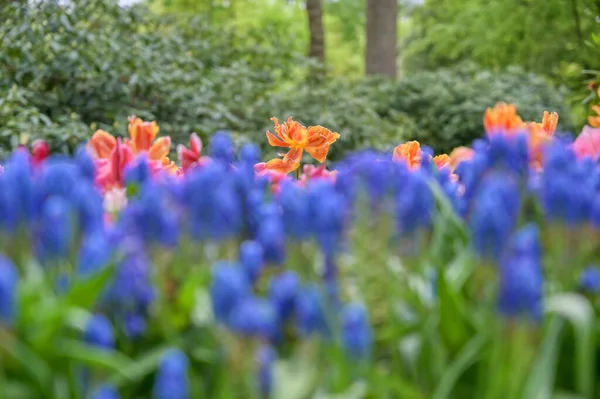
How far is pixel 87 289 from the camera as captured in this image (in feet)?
2.85

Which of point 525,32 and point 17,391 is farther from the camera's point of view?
point 525,32

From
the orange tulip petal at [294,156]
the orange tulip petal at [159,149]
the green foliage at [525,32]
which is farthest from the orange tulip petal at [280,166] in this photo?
the green foliage at [525,32]

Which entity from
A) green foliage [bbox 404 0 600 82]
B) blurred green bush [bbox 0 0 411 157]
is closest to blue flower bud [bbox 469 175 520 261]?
blurred green bush [bbox 0 0 411 157]

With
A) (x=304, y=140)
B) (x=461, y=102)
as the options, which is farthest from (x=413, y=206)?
(x=461, y=102)

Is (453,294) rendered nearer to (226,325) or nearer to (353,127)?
(226,325)

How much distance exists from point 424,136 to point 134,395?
11.0 m

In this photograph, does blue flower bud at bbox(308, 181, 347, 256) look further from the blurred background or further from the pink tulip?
the blurred background

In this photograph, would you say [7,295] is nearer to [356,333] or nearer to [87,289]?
[87,289]

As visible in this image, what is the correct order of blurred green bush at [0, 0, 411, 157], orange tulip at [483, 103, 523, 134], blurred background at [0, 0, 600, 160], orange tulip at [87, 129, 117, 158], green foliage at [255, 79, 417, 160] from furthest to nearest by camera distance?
green foliage at [255, 79, 417, 160]
blurred background at [0, 0, 600, 160]
blurred green bush at [0, 0, 411, 157]
orange tulip at [87, 129, 117, 158]
orange tulip at [483, 103, 523, 134]

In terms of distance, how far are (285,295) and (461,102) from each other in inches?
446

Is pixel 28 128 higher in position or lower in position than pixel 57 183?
lower

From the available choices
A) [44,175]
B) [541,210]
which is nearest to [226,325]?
[44,175]

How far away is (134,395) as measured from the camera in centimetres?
94

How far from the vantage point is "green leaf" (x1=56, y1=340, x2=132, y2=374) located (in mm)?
834
